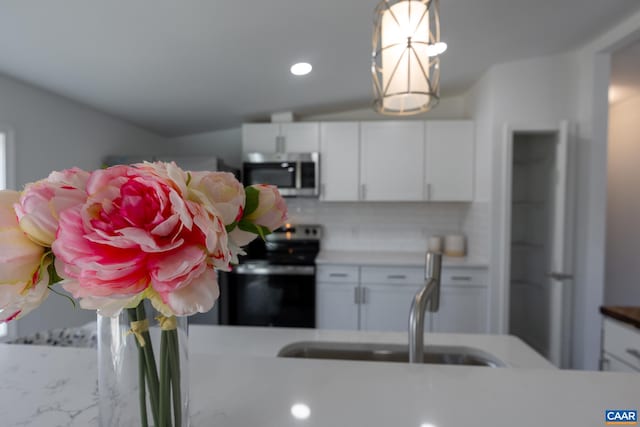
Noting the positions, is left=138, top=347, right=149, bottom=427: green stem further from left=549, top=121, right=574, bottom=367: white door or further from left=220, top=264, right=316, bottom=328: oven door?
left=549, top=121, right=574, bottom=367: white door

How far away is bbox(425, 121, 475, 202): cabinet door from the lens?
2959mm

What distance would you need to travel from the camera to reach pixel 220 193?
0.35m

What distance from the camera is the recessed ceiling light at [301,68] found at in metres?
2.26

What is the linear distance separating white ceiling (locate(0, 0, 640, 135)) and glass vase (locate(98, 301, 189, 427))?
159cm

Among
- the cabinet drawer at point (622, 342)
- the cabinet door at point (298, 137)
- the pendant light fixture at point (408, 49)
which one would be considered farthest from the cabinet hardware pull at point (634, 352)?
the cabinet door at point (298, 137)

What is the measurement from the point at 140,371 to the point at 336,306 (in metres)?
2.55

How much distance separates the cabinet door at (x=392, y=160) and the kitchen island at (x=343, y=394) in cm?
242

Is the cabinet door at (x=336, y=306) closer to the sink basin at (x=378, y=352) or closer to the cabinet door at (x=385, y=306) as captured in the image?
the cabinet door at (x=385, y=306)

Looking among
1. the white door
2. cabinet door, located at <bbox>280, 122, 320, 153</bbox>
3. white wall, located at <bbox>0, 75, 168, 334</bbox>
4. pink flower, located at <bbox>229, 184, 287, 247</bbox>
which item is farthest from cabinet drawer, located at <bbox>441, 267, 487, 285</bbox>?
white wall, located at <bbox>0, 75, 168, 334</bbox>

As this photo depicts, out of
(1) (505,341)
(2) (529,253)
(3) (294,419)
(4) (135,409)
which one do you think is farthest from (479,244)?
(4) (135,409)

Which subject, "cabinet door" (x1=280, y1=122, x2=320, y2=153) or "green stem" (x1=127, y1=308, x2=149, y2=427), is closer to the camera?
"green stem" (x1=127, y1=308, x2=149, y2=427)

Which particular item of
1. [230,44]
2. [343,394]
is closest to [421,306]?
[343,394]

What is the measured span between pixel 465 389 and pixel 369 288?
2237 mm

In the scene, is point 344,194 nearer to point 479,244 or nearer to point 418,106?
point 479,244
